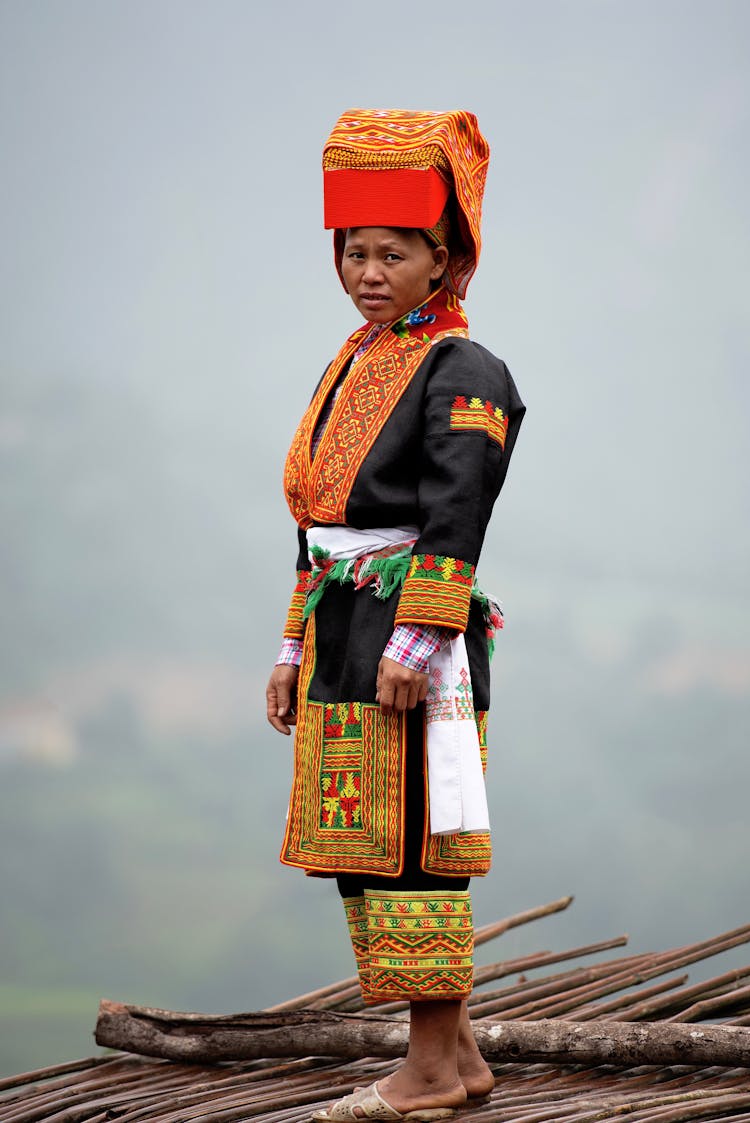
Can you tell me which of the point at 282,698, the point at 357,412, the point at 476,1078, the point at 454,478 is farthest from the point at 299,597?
the point at 476,1078

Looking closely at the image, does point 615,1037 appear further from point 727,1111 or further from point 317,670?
point 317,670

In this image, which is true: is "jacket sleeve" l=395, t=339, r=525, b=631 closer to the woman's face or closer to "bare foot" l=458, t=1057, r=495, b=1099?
the woman's face

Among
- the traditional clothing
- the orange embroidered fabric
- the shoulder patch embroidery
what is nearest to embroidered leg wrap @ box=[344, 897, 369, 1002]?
the traditional clothing

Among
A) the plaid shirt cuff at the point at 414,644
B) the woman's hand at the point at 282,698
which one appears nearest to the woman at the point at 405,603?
the plaid shirt cuff at the point at 414,644

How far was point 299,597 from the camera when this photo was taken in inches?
128

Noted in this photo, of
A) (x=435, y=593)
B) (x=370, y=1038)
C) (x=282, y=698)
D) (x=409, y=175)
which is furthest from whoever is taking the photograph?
(x=370, y=1038)

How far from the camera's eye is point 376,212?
284 centimetres

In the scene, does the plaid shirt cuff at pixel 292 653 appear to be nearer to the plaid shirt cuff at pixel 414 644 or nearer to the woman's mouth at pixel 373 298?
the plaid shirt cuff at pixel 414 644

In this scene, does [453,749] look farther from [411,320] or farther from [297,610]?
[411,320]

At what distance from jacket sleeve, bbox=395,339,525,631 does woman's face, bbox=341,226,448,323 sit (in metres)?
0.13

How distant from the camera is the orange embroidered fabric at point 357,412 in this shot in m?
2.88

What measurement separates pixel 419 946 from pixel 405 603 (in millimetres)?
669

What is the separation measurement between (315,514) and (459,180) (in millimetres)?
735

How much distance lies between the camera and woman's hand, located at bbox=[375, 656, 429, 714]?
2.72 metres
